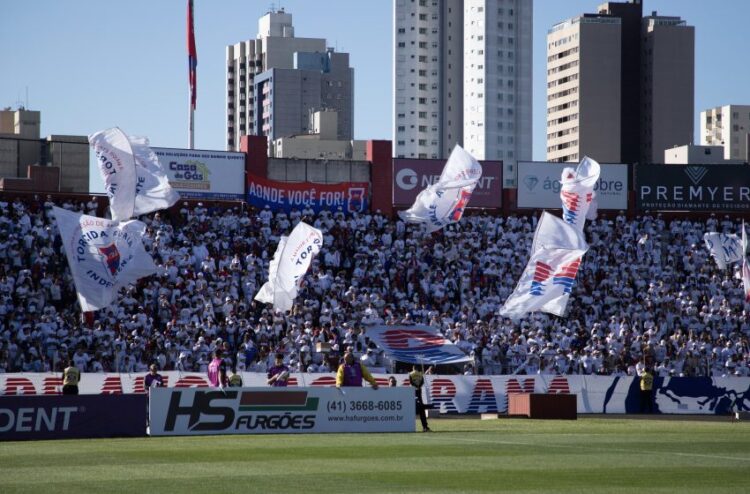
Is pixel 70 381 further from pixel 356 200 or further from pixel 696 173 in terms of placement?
pixel 696 173

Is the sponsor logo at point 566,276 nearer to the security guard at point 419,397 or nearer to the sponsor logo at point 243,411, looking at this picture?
the security guard at point 419,397

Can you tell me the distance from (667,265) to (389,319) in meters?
14.7

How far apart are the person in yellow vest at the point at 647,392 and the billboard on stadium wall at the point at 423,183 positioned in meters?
17.2

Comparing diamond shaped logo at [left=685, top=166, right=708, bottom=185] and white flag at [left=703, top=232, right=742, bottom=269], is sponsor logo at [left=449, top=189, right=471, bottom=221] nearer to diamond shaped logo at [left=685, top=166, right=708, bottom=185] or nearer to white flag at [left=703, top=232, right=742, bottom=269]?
white flag at [left=703, top=232, right=742, bottom=269]

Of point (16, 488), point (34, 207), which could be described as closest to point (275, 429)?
point (16, 488)

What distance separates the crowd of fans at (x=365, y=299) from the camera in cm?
4306

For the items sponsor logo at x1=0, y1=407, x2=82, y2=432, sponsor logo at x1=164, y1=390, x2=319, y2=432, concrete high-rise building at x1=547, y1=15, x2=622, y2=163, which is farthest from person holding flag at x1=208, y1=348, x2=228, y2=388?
concrete high-rise building at x1=547, y1=15, x2=622, y2=163

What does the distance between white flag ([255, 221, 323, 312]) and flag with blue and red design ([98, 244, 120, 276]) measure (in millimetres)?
7054

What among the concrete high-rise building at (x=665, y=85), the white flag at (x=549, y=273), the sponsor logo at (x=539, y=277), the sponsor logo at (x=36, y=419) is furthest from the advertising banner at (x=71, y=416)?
the concrete high-rise building at (x=665, y=85)

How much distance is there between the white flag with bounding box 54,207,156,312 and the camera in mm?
35156

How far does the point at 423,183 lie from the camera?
194 feet

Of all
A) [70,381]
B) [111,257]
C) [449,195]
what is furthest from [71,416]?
[449,195]

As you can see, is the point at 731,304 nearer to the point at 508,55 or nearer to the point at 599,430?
the point at 599,430

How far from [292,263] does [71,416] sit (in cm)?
1502
